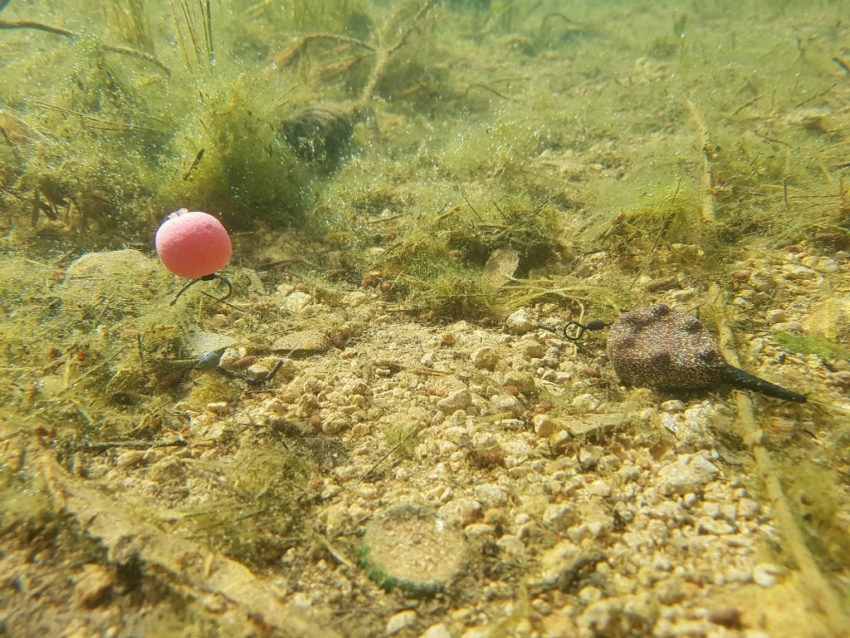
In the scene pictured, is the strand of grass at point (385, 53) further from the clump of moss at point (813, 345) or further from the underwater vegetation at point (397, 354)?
the clump of moss at point (813, 345)

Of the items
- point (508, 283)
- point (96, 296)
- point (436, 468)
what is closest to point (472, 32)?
point (508, 283)

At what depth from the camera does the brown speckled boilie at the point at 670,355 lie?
2334 millimetres

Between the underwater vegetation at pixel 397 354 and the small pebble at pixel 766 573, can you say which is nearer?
the small pebble at pixel 766 573

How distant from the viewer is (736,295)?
9.96 ft

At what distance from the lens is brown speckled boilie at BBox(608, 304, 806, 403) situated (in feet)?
7.66

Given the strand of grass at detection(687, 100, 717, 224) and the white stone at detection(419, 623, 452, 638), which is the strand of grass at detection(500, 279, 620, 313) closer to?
the strand of grass at detection(687, 100, 717, 224)

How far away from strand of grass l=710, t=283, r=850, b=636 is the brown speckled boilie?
0.38 ft

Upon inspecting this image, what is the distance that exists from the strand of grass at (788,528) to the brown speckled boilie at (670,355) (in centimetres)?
12

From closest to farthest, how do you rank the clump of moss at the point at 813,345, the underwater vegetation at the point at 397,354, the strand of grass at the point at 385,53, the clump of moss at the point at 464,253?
the underwater vegetation at the point at 397,354
the clump of moss at the point at 813,345
the clump of moss at the point at 464,253
the strand of grass at the point at 385,53

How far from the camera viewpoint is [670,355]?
95.4 inches

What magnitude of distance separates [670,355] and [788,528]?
38.4 inches

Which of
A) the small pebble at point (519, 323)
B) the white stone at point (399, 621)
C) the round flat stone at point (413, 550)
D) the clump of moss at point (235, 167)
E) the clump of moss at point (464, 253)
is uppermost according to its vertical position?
the clump of moss at point (235, 167)

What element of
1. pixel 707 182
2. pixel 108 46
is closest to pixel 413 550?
pixel 707 182

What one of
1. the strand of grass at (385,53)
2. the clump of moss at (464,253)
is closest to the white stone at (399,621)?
the clump of moss at (464,253)
